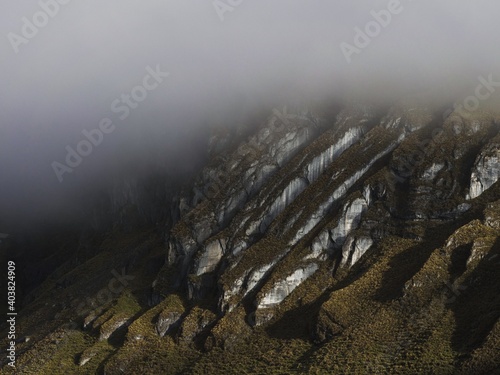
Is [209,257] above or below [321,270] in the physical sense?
above

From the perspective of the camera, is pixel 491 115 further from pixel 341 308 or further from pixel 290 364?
pixel 290 364

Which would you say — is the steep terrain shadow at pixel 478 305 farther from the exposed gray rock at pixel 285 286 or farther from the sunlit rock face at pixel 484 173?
the exposed gray rock at pixel 285 286

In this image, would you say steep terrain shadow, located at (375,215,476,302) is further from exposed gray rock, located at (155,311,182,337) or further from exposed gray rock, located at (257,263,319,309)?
exposed gray rock, located at (155,311,182,337)

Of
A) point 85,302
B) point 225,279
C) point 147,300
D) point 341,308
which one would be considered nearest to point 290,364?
point 341,308

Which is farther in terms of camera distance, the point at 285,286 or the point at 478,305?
the point at 285,286

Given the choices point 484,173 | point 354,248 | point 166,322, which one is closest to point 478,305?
point 354,248

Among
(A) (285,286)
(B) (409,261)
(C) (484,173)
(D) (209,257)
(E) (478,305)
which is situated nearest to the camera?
(E) (478,305)

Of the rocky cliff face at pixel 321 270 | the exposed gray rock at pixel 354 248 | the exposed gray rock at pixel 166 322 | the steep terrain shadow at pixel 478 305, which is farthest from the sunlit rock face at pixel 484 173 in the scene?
the exposed gray rock at pixel 166 322

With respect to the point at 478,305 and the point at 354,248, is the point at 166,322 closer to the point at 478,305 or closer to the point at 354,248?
the point at 354,248
